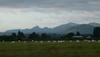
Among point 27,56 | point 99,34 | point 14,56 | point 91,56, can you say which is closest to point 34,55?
point 27,56

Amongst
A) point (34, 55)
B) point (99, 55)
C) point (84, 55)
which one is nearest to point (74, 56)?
point (84, 55)

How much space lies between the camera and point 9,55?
131 ft

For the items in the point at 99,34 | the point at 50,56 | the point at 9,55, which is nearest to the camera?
the point at 50,56

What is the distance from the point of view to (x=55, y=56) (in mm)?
37438

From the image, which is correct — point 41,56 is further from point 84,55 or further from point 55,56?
point 84,55

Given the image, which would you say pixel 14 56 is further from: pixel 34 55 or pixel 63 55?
pixel 63 55

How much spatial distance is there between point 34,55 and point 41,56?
1485 mm

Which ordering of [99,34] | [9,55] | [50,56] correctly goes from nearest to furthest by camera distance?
1. [50,56]
2. [9,55]
3. [99,34]

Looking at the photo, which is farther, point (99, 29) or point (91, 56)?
point (99, 29)

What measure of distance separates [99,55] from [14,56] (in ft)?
49.0

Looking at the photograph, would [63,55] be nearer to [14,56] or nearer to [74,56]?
[74,56]

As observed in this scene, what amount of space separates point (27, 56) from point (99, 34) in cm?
14260

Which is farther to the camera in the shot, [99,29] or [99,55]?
[99,29]

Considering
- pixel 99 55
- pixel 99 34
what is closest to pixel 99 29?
pixel 99 34
